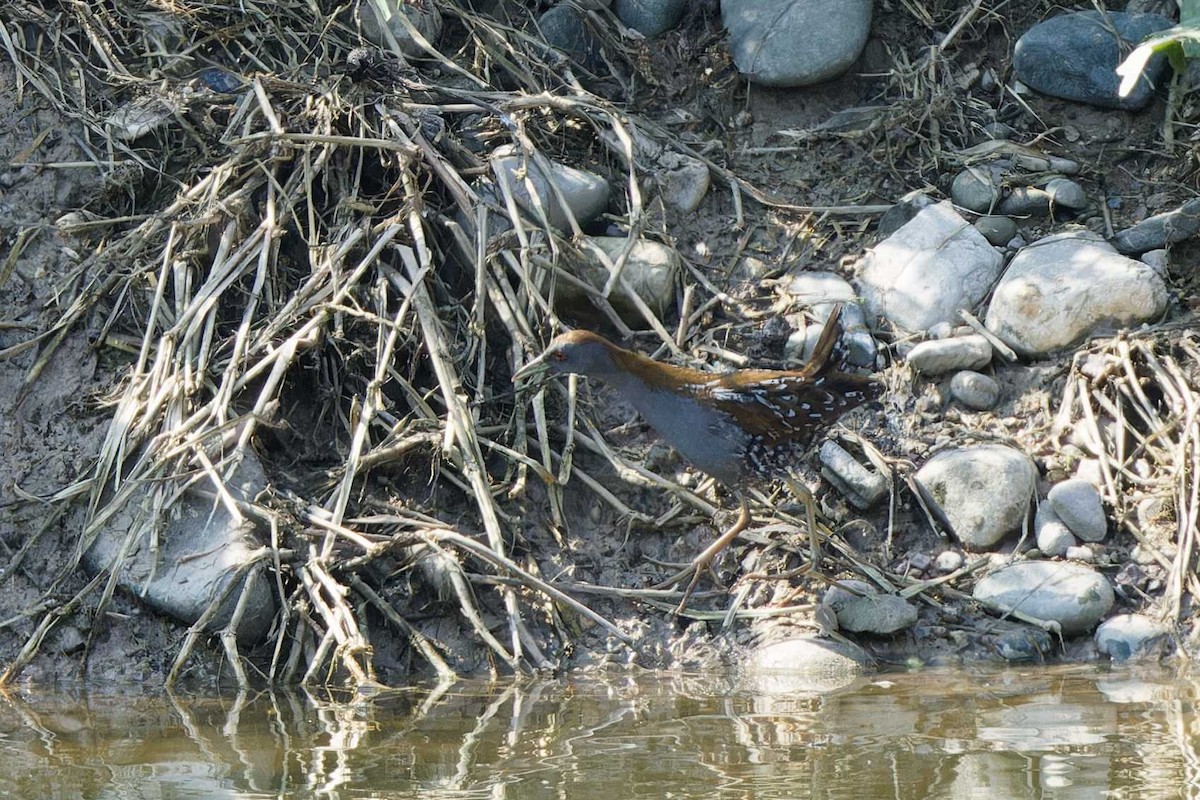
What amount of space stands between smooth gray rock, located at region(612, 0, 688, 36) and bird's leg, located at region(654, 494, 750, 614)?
3.15 metres

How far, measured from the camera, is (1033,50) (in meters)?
6.96

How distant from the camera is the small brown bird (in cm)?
513

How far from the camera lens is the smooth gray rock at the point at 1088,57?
6.76m

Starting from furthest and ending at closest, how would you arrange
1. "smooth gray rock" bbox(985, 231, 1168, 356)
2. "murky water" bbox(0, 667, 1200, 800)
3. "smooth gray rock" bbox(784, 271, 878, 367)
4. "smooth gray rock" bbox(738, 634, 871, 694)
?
"smooth gray rock" bbox(784, 271, 878, 367) < "smooth gray rock" bbox(985, 231, 1168, 356) < "smooth gray rock" bbox(738, 634, 871, 694) < "murky water" bbox(0, 667, 1200, 800)

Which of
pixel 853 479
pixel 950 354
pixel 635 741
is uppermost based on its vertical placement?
pixel 950 354

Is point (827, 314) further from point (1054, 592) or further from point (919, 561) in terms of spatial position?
point (1054, 592)

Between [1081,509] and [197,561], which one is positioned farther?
[1081,509]

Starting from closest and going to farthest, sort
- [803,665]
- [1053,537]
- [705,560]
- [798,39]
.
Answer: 1. [803,665]
2. [705,560]
3. [1053,537]
4. [798,39]

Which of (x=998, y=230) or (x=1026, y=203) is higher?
(x=1026, y=203)

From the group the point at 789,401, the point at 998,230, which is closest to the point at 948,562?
the point at 789,401

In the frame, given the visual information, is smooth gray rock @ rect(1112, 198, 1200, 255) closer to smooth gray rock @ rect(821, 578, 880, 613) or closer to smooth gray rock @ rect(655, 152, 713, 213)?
smooth gray rock @ rect(655, 152, 713, 213)

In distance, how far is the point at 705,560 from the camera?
17.2ft

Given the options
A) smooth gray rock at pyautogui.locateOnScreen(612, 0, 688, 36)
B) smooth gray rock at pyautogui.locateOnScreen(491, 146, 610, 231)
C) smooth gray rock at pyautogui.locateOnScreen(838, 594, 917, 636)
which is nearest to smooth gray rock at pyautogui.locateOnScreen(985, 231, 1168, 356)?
smooth gray rock at pyautogui.locateOnScreen(838, 594, 917, 636)

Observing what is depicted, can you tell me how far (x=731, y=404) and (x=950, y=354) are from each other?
131 centimetres
